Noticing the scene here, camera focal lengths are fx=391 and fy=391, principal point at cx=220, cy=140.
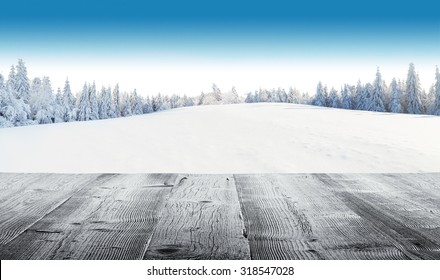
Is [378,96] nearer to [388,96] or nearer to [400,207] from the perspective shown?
[388,96]

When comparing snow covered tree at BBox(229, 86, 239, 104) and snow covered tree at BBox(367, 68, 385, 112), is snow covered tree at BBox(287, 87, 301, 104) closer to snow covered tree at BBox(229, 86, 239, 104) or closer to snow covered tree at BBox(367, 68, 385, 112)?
snow covered tree at BBox(229, 86, 239, 104)

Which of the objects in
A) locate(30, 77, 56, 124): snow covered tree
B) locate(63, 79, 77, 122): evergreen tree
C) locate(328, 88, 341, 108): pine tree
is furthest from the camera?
locate(328, 88, 341, 108): pine tree

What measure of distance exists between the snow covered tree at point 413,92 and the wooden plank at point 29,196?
51.9 feet

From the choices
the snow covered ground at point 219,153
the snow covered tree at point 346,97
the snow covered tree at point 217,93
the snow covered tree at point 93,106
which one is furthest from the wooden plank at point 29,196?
the snow covered tree at point 346,97

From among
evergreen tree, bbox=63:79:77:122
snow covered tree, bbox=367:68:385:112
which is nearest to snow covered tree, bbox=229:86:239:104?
snow covered tree, bbox=367:68:385:112

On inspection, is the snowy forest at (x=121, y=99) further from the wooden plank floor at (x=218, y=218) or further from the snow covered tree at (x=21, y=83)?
the wooden plank floor at (x=218, y=218)

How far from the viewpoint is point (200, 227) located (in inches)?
36.1

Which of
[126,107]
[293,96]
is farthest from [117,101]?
[293,96]

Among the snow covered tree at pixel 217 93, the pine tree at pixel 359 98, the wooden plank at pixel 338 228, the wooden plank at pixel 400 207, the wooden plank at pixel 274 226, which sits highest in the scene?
the snow covered tree at pixel 217 93

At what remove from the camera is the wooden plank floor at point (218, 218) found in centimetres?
76

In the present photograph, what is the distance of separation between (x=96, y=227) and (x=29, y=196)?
52 centimetres

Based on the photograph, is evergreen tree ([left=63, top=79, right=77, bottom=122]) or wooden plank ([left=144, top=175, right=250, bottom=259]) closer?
wooden plank ([left=144, top=175, right=250, bottom=259])

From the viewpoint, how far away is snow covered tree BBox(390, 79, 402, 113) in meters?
17.4

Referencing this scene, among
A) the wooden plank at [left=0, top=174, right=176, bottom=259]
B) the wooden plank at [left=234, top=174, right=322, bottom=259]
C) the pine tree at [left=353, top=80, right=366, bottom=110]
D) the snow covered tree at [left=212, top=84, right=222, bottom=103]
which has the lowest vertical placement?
the wooden plank at [left=234, top=174, right=322, bottom=259]
